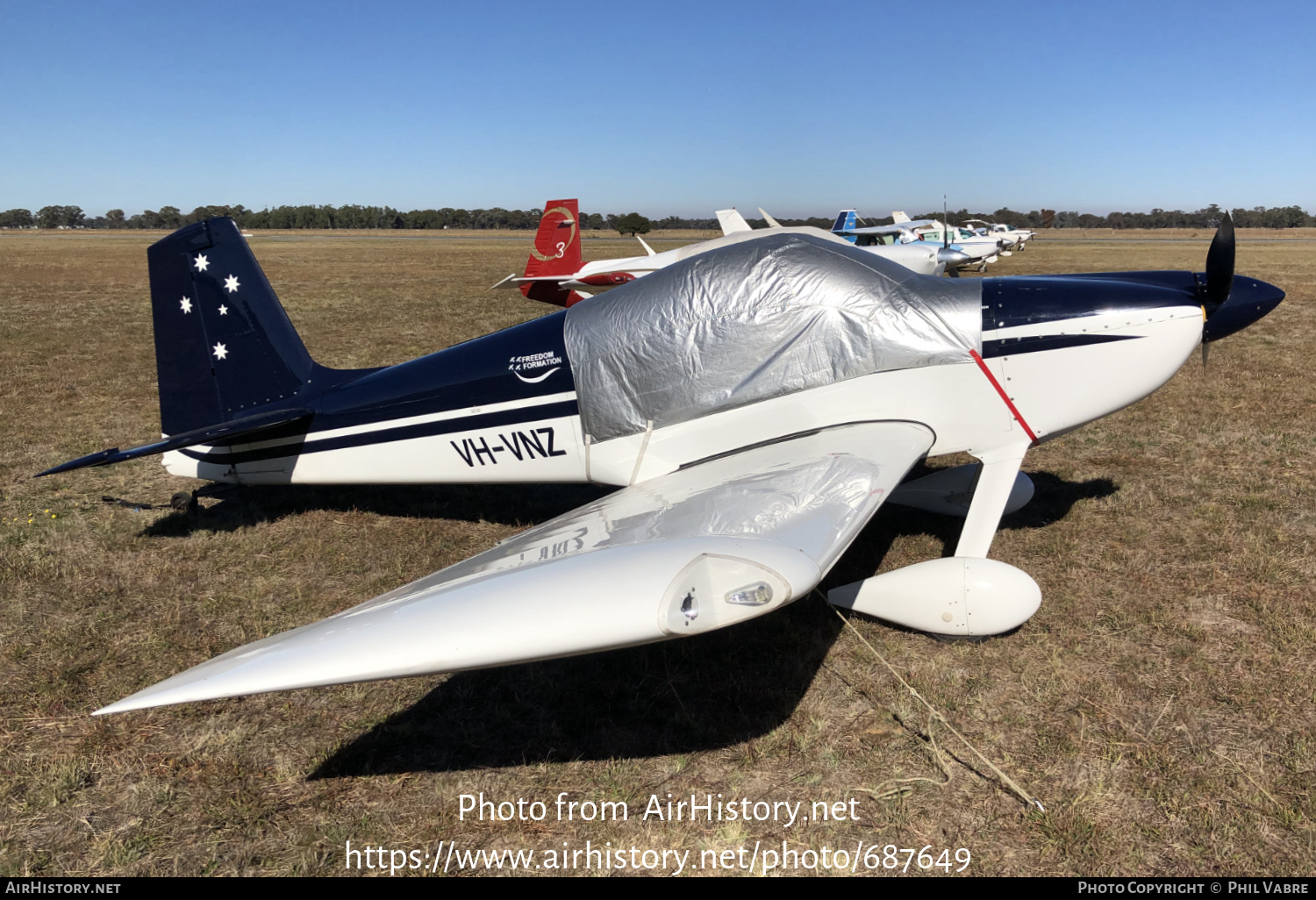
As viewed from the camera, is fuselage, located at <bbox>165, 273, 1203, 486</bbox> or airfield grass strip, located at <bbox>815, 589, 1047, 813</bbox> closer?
airfield grass strip, located at <bbox>815, 589, 1047, 813</bbox>

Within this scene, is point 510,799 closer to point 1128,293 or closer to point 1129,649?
point 1129,649

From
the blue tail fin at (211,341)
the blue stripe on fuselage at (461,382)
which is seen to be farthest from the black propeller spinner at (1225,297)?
the blue tail fin at (211,341)

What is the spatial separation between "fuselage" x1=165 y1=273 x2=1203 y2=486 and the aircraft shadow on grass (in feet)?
3.88

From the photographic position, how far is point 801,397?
472 cm

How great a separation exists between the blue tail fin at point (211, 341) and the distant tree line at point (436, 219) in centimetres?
9351

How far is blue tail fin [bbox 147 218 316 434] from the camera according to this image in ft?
18.7

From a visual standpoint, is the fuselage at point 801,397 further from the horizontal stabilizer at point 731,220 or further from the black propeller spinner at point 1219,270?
the horizontal stabilizer at point 731,220

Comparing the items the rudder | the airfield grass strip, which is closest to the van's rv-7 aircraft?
the airfield grass strip

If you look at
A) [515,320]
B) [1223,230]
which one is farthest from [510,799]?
[515,320]

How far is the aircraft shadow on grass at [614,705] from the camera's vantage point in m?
3.57

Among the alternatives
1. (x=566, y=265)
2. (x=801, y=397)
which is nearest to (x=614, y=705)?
(x=801, y=397)

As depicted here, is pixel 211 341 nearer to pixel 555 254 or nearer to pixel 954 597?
pixel 954 597

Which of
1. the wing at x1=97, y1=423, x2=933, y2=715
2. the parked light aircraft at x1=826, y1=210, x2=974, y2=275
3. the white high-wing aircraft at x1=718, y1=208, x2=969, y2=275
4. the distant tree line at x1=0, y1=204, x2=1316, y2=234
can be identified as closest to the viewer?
the wing at x1=97, y1=423, x2=933, y2=715

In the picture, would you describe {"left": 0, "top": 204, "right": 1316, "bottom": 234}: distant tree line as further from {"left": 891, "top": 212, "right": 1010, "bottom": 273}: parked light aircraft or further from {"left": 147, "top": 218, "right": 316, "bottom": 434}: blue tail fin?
{"left": 147, "top": 218, "right": 316, "bottom": 434}: blue tail fin
